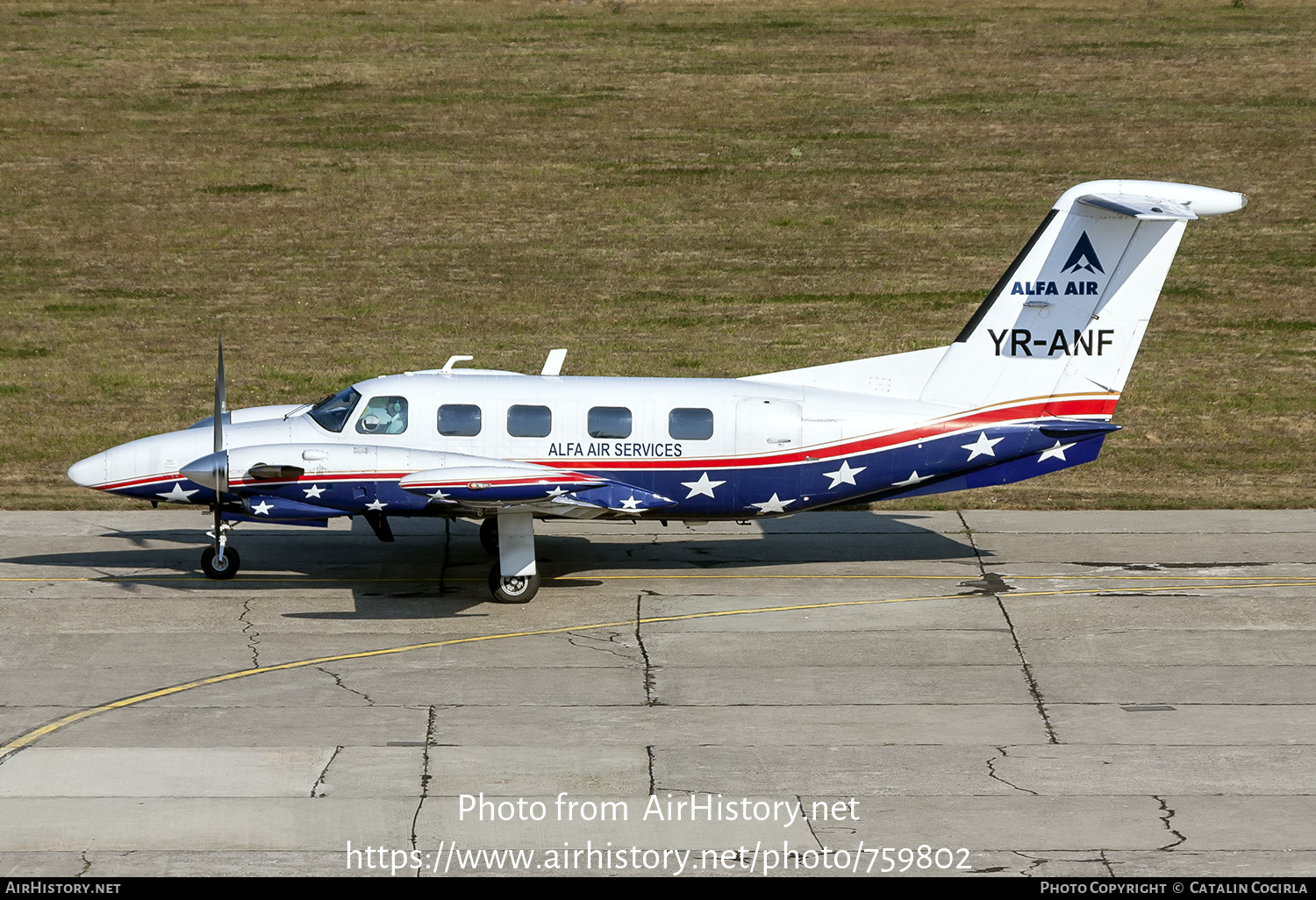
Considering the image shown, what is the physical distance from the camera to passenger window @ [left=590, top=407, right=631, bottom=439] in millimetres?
18531

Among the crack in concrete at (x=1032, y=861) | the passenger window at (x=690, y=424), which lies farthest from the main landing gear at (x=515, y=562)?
the crack in concrete at (x=1032, y=861)

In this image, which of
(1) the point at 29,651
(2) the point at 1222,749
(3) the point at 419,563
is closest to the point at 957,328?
(3) the point at 419,563

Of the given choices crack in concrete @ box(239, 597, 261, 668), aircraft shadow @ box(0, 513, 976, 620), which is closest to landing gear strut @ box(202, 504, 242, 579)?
aircraft shadow @ box(0, 513, 976, 620)

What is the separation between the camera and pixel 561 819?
12.5m

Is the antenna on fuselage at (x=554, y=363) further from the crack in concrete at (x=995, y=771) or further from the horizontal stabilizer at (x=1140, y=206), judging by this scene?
the crack in concrete at (x=995, y=771)

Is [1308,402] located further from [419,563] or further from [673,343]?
[419,563]

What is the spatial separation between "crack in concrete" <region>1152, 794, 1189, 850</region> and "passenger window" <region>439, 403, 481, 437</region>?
9512mm

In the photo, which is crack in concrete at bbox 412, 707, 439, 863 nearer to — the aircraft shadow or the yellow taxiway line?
the yellow taxiway line

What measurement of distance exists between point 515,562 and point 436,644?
1.71 meters

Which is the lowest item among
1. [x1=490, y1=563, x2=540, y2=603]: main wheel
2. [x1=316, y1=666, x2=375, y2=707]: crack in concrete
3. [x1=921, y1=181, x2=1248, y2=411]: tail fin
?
[x1=490, y1=563, x2=540, y2=603]: main wheel

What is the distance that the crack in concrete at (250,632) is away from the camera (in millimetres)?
16438

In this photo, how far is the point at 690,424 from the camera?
18625 millimetres

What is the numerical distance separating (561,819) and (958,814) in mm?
3552

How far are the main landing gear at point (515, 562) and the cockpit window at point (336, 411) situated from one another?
8.10 ft
